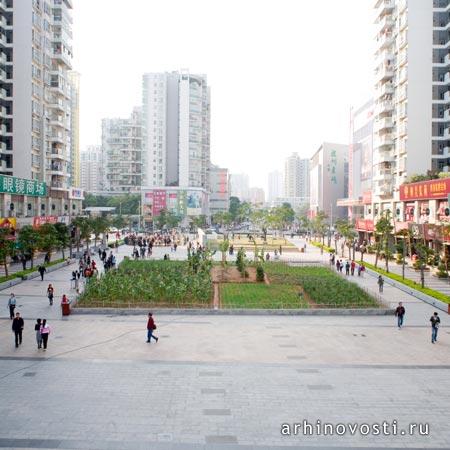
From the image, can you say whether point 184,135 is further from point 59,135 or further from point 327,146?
point 59,135

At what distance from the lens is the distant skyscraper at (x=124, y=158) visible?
448 feet

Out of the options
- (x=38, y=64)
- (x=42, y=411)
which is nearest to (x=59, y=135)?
(x=38, y=64)

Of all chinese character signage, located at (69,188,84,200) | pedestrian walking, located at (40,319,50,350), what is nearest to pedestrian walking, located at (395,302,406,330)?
pedestrian walking, located at (40,319,50,350)

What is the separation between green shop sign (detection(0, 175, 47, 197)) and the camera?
141ft

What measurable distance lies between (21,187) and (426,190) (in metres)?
36.6

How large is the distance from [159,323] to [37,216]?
34.5 meters

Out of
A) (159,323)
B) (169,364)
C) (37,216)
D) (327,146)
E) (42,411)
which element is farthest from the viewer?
(327,146)

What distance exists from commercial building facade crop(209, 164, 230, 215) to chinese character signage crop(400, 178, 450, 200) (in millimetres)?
105801

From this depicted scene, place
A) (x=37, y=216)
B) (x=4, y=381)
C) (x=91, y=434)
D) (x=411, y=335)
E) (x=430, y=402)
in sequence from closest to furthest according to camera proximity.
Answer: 1. (x=91, y=434)
2. (x=430, y=402)
3. (x=4, y=381)
4. (x=411, y=335)
5. (x=37, y=216)

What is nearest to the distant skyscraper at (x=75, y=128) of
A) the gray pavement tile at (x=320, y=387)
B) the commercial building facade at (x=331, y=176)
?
the commercial building facade at (x=331, y=176)

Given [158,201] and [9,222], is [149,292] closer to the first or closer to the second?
[9,222]

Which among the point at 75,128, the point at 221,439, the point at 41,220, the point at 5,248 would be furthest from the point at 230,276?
the point at 75,128

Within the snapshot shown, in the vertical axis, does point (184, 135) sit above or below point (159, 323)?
above

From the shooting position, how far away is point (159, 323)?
22719 mm
